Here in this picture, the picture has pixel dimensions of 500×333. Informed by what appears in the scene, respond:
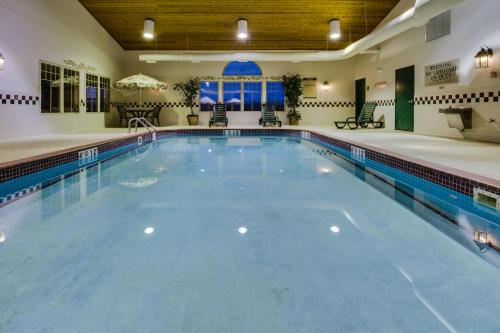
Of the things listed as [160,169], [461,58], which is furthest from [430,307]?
[461,58]

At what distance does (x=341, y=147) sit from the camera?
7.14 meters

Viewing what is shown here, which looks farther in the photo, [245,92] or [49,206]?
[245,92]

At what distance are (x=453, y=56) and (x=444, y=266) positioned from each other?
7.01 m

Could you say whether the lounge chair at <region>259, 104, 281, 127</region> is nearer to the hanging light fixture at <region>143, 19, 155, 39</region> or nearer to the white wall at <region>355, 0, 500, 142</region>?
the white wall at <region>355, 0, 500, 142</region>

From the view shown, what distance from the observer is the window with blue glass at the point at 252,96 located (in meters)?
14.4

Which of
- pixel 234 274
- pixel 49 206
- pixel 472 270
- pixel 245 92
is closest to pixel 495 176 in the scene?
pixel 472 270

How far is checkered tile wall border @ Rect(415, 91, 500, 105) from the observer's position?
21.9ft

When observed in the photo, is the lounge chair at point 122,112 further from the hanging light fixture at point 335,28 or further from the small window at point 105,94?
the hanging light fixture at point 335,28

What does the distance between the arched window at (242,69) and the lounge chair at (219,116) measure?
1745mm

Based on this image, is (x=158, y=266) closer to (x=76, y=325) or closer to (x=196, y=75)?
(x=76, y=325)

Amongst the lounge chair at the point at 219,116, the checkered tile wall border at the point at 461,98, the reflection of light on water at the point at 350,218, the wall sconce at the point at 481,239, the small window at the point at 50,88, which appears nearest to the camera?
the wall sconce at the point at 481,239

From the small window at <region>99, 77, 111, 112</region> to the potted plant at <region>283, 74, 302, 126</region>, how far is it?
19.8 feet

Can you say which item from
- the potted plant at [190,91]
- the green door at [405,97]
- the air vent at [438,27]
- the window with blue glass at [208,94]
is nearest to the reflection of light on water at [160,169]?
the air vent at [438,27]

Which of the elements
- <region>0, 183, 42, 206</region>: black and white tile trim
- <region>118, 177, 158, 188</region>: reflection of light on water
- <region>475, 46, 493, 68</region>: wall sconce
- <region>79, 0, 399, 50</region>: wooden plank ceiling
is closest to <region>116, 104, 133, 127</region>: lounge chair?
<region>79, 0, 399, 50</region>: wooden plank ceiling
